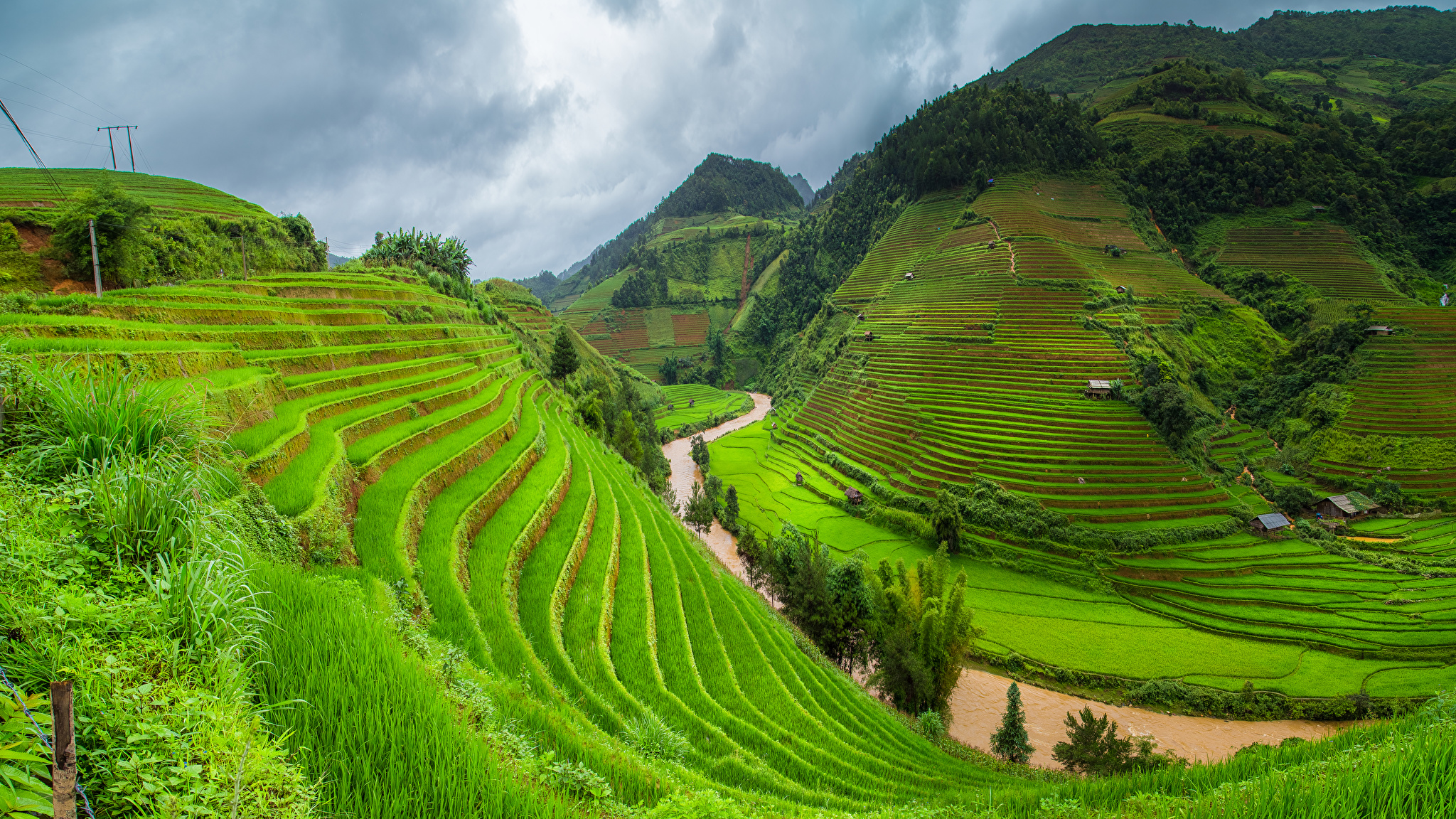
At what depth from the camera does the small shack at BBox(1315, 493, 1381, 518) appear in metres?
30.1

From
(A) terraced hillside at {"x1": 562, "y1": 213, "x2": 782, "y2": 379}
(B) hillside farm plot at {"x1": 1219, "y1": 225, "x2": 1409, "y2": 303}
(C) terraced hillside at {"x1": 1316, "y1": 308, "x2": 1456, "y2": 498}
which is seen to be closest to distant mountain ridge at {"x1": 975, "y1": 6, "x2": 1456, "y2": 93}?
(A) terraced hillside at {"x1": 562, "y1": 213, "x2": 782, "y2": 379}

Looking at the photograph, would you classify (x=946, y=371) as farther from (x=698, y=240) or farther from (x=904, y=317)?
(x=698, y=240)

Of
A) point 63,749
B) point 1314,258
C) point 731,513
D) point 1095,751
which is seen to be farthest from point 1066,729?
point 1314,258

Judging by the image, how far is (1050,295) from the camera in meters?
47.1

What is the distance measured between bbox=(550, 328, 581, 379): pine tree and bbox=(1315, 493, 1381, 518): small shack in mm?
50444

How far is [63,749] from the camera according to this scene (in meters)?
1.60

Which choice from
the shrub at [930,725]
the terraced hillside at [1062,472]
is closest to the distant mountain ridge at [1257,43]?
the terraced hillside at [1062,472]

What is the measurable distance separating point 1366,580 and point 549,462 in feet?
132

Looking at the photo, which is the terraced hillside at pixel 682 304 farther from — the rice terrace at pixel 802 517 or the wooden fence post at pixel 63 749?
the wooden fence post at pixel 63 749

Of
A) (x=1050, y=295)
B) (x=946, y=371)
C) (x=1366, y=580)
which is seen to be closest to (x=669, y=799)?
(x=1366, y=580)

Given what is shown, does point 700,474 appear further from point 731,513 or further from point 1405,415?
point 1405,415

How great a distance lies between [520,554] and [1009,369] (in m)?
42.5

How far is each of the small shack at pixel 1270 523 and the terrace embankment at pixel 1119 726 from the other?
12791 mm

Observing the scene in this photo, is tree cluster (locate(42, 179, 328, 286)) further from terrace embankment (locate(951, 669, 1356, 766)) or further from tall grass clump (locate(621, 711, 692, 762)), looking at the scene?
terrace embankment (locate(951, 669, 1356, 766))
